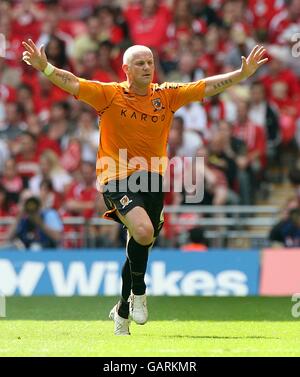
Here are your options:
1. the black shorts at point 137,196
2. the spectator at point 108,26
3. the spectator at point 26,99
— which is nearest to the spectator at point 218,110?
the spectator at point 108,26

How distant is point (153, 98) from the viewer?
36.6ft

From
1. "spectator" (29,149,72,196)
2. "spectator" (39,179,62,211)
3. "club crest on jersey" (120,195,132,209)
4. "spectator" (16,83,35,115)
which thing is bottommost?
"club crest on jersey" (120,195,132,209)

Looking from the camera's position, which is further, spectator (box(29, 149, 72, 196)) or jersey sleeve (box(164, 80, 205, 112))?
spectator (box(29, 149, 72, 196))

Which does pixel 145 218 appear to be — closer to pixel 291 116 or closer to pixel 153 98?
pixel 153 98

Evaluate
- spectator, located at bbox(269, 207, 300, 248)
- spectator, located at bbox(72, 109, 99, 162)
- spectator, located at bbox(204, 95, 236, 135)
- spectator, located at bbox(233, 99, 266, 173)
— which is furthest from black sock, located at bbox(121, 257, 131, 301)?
spectator, located at bbox(204, 95, 236, 135)

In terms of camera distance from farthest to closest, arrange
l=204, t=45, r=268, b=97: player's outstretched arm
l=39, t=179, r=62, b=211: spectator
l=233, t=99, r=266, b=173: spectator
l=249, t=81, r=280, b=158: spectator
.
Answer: l=249, t=81, r=280, b=158: spectator, l=233, t=99, r=266, b=173: spectator, l=39, t=179, r=62, b=211: spectator, l=204, t=45, r=268, b=97: player's outstretched arm

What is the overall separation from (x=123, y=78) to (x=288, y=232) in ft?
15.9

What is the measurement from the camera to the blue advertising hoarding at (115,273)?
16500 mm

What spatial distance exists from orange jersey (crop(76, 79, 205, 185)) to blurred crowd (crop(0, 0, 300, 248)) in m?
6.78

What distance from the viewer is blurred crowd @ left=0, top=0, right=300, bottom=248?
18484mm

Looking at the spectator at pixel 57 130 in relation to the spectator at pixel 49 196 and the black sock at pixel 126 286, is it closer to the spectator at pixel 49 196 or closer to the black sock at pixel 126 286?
the spectator at pixel 49 196

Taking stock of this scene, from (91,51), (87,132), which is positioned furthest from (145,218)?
(91,51)

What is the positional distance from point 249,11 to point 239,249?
5.76 metres

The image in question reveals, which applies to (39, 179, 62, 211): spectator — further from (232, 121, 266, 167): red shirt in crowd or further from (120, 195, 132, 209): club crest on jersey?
(120, 195, 132, 209): club crest on jersey
